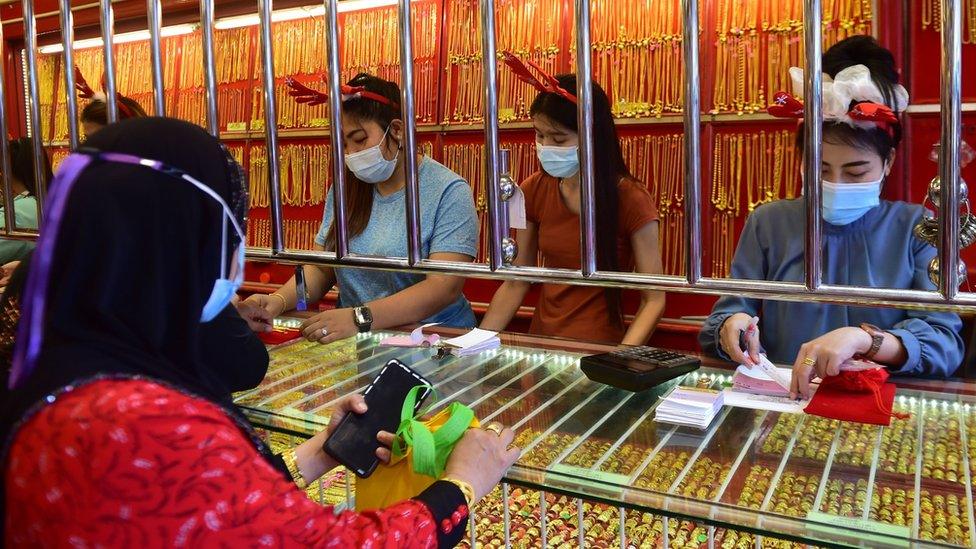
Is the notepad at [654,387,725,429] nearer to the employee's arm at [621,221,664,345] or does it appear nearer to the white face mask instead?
the employee's arm at [621,221,664,345]

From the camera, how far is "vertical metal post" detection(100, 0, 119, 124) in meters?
2.02

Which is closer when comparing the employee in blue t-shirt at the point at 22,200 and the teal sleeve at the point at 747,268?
the teal sleeve at the point at 747,268

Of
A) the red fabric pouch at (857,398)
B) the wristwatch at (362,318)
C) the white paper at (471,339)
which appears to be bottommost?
the red fabric pouch at (857,398)

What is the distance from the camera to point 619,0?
4.21 meters

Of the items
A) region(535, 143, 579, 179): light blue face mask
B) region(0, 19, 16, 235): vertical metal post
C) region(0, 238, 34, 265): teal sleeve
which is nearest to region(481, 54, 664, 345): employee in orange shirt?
region(535, 143, 579, 179): light blue face mask

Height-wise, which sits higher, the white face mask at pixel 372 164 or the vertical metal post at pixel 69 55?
the vertical metal post at pixel 69 55

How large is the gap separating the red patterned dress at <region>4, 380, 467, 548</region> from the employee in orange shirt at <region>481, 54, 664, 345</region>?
172cm

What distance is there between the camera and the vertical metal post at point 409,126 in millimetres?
1679

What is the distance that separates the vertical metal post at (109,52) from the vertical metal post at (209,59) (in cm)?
22

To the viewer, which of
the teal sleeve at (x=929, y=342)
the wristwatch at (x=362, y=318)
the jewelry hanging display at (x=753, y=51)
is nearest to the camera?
the teal sleeve at (x=929, y=342)

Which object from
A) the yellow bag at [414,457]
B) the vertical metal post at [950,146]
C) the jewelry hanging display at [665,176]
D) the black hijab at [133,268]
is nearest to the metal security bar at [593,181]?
the vertical metal post at [950,146]

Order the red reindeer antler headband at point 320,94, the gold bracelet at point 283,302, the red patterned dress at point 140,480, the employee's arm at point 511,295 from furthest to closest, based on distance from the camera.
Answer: the employee's arm at point 511,295 < the gold bracelet at point 283,302 < the red reindeer antler headband at point 320,94 < the red patterned dress at point 140,480

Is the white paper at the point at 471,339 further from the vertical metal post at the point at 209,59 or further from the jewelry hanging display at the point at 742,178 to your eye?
the jewelry hanging display at the point at 742,178

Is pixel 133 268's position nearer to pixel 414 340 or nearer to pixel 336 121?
pixel 336 121
